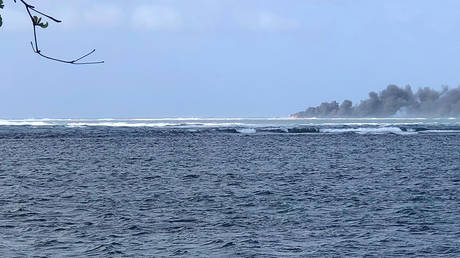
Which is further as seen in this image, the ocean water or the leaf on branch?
the ocean water

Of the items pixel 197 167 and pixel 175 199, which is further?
pixel 197 167

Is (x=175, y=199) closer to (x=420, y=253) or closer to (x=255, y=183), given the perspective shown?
(x=255, y=183)

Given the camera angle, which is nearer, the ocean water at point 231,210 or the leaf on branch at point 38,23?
the leaf on branch at point 38,23

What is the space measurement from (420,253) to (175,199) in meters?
13.7

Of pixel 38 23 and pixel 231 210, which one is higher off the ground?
pixel 38 23

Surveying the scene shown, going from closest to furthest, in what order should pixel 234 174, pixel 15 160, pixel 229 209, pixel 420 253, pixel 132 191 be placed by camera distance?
pixel 420 253
pixel 229 209
pixel 132 191
pixel 234 174
pixel 15 160

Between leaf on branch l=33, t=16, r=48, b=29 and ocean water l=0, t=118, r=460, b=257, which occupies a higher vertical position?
leaf on branch l=33, t=16, r=48, b=29

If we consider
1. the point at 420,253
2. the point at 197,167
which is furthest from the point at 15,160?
the point at 420,253

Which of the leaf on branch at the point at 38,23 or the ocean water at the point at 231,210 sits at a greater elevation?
the leaf on branch at the point at 38,23

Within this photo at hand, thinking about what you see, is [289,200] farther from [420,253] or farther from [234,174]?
[234,174]

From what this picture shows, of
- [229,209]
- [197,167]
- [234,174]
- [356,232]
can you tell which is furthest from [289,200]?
[197,167]

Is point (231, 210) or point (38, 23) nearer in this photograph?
point (38, 23)

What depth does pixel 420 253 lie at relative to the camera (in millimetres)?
17359

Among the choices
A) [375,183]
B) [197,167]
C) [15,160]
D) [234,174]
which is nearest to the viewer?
[375,183]
